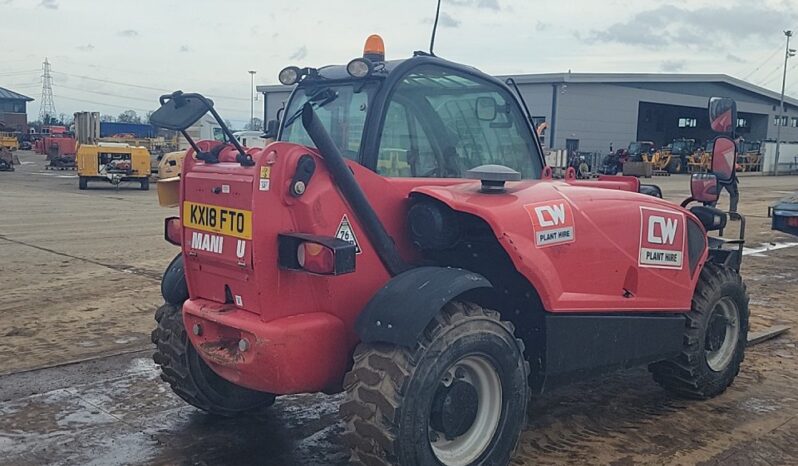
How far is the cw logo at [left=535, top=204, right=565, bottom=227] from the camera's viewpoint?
4.02m

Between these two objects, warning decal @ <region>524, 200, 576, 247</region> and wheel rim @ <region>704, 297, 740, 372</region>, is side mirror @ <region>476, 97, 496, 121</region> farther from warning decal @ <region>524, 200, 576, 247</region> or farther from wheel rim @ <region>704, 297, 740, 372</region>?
wheel rim @ <region>704, 297, 740, 372</region>

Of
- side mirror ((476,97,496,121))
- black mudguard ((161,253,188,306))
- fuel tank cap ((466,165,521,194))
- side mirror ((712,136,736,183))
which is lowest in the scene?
black mudguard ((161,253,188,306))

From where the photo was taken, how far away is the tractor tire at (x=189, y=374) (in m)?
4.50

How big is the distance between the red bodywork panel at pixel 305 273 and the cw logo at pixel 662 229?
0.30 m

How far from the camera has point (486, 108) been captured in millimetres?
4645

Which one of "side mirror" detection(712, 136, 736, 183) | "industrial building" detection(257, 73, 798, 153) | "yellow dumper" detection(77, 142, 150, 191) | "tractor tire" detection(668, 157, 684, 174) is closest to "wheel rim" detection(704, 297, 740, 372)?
"side mirror" detection(712, 136, 736, 183)

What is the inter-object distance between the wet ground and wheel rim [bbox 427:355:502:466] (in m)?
0.51

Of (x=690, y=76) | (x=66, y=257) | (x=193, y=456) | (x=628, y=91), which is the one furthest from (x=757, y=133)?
(x=193, y=456)

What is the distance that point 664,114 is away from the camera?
60.0 m

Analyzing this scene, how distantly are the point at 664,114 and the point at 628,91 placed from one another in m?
12.8

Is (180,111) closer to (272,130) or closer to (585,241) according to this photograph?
(272,130)

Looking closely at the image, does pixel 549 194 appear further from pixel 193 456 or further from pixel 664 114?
pixel 664 114

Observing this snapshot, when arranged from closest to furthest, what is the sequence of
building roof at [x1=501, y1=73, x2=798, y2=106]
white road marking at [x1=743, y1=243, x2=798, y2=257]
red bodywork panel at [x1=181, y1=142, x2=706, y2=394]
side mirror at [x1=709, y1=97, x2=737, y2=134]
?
red bodywork panel at [x1=181, y1=142, x2=706, y2=394] < side mirror at [x1=709, y1=97, x2=737, y2=134] < white road marking at [x1=743, y1=243, x2=798, y2=257] < building roof at [x1=501, y1=73, x2=798, y2=106]

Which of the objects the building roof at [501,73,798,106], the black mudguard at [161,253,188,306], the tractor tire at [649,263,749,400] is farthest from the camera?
the building roof at [501,73,798,106]
